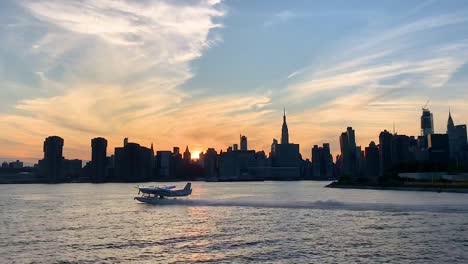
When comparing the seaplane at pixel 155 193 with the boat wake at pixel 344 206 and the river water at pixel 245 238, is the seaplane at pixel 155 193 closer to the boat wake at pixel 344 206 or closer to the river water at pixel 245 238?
the boat wake at pixel 344 206

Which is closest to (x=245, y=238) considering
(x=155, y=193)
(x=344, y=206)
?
(x=344, y=206)

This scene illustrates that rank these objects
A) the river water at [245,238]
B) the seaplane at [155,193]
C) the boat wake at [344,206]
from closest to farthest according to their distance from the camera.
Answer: the river water at [245,238], the boat wake at [344,206], the seaplane at [155,193]

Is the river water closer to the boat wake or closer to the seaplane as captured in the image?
the boat wake

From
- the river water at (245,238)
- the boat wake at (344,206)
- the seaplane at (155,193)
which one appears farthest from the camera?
the seaplane at (155,193)

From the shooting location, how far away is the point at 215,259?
45125 mm

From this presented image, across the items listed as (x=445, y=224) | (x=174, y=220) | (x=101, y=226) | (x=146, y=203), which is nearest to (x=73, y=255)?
(x=101, y=226)

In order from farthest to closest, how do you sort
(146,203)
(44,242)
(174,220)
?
1. (146,203)
2. (174,220)
3. (44,242)

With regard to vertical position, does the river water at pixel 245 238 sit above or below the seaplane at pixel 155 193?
below

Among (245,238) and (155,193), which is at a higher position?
(155,193)

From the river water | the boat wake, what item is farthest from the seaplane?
the river water

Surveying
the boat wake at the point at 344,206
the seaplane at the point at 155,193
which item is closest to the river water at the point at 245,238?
the boat wake at the point at 344,206

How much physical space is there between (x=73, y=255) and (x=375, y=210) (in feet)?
221

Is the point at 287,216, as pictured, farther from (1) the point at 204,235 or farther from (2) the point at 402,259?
(2) the point at 402,259

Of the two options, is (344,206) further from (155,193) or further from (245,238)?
(155,193)
